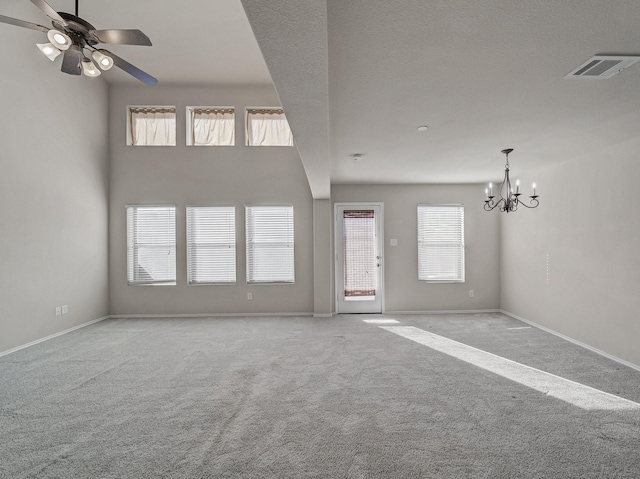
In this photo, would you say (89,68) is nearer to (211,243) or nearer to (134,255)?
(211,243)

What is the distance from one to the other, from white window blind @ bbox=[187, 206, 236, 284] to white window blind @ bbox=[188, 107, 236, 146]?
130 centimetres

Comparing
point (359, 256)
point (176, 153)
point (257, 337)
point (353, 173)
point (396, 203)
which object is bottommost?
point (257, 337)

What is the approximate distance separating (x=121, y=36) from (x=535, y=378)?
5090mm

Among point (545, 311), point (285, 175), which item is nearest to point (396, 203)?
point (285, 175)

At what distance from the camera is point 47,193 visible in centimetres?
462

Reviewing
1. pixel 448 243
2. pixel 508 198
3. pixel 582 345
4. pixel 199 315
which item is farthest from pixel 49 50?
pixel 582 345

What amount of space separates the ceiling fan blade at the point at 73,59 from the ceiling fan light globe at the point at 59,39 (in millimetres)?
153

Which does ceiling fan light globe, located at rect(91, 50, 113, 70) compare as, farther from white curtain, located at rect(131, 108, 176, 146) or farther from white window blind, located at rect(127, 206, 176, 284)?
white window blind, located at rect(127, 206, 176, 284)

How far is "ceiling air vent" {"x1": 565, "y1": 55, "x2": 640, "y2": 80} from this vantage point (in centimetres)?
197

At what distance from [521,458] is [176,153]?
6409 millimetres

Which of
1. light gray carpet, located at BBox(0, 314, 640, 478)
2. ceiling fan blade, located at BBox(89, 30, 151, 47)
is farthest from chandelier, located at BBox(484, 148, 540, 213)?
ceiling fan blade, located at BBox(89, 30, 151, 47)

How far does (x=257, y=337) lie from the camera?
457cm

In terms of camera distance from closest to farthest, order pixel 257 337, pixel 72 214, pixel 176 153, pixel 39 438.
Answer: pixel 39 438, pixel 257 337, pixel 72 214, pixel 176 153

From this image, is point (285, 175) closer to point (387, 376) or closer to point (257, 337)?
point (257, 337)
